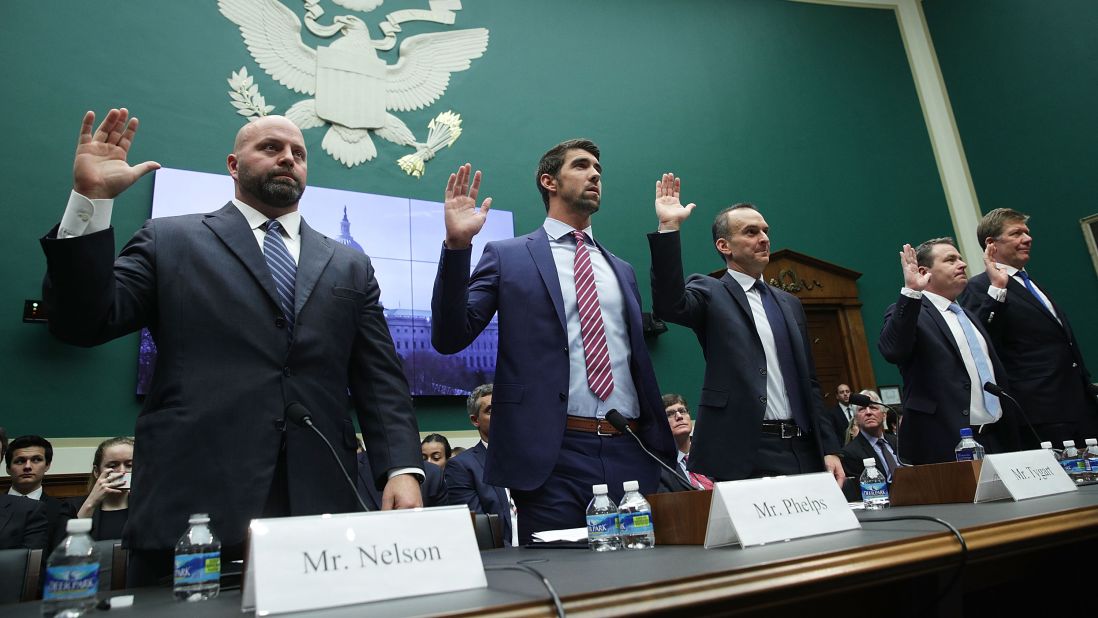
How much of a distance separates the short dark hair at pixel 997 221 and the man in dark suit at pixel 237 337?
9.73ft

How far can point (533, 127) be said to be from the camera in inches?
229

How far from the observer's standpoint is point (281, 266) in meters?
1.59

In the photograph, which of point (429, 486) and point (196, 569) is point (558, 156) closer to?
point (196, 569)

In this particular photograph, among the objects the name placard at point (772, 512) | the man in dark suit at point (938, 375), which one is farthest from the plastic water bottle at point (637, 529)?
the man in dark suit at point (938, 375)

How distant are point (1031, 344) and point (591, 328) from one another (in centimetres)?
234

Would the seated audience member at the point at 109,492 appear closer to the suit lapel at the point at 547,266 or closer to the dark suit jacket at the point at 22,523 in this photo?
the dark suit jacket at the point at 22,523

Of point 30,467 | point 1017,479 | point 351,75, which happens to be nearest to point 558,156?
point 1017,479

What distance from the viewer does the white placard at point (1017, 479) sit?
1.43 m

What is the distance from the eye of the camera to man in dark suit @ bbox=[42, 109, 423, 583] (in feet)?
4.23

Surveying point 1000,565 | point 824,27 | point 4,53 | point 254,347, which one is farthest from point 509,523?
point 824,27

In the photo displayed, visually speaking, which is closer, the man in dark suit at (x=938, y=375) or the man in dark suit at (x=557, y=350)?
the man in dark suit at (x=557, y=350)

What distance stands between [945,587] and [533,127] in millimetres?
5201

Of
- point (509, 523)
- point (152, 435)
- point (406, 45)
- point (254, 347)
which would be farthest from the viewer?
point (406, 45)

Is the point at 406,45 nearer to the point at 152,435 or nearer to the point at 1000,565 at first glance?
the point at 152,435
